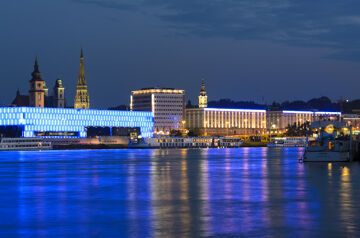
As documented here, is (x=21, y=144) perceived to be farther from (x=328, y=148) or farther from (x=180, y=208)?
(x=180, y=208)

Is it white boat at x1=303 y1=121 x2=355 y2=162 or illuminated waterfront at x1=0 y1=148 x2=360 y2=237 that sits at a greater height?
white boat at x1=303 y1=121 x2=355 y2=162

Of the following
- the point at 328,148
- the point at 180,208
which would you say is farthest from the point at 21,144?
the point at 180,208

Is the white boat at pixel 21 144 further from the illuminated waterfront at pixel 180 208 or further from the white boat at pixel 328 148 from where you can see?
the illuminated waterfront at pixel 180 208

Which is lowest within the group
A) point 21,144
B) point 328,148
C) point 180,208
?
point 180,208

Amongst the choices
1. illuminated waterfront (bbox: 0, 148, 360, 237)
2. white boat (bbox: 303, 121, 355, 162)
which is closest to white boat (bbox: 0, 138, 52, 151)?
white boat (bbox: 303, 121, 355, 162)

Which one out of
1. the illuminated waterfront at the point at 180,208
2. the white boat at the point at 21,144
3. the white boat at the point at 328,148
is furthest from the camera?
the white boat at the point at 21,144

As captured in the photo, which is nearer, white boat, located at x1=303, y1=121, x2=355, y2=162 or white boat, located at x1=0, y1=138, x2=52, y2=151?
white boat, located at x1=303, y1=121, x2=355, y2=162

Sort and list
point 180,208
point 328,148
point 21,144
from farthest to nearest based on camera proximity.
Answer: point 21,144, point 328,148, point 180,208

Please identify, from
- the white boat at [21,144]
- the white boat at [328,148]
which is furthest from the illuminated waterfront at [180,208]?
the white boat at [21,144]

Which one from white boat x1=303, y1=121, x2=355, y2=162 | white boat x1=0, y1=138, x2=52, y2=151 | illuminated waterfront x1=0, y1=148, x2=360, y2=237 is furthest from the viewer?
white boat x1=0, y1=138, x2=52, y2=151

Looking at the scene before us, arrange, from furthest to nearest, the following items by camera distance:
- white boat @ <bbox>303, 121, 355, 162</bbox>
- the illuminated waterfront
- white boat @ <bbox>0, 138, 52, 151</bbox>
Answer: white boat @ <bbox>0, 138, 52, 151</bbox> < white boat @ <bbox>303, 121, 355, 162</bbox> < the illuminated waterfront

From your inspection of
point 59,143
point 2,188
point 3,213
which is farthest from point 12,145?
point 3,213

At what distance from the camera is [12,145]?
540 ft

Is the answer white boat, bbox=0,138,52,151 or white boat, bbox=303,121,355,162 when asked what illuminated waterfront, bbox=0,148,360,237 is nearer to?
white boat, bbox=303,121,355,162
